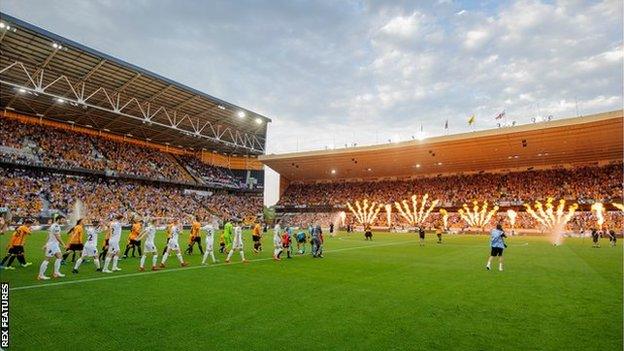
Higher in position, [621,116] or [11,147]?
[621,116]

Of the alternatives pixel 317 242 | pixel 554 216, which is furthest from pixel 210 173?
pixel 554 216

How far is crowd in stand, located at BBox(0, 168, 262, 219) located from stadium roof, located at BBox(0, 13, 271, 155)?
7591 millimetres

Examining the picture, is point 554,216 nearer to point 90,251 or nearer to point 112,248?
point 112,248

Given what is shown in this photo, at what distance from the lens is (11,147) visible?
126 feet

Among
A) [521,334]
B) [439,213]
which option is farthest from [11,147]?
[439,213]

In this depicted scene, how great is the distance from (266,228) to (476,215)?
2812 centimetres

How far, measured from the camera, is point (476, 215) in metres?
48.1

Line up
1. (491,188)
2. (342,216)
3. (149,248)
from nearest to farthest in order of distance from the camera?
(149,248), (491,188), (342,216)

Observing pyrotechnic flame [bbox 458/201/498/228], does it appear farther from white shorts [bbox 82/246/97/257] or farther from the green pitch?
white shorts [bbox 82/246/97/257]

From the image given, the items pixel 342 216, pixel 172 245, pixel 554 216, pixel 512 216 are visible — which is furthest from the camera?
pixel 342 216

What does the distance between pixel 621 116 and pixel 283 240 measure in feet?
127

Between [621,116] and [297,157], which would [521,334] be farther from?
[297,157]

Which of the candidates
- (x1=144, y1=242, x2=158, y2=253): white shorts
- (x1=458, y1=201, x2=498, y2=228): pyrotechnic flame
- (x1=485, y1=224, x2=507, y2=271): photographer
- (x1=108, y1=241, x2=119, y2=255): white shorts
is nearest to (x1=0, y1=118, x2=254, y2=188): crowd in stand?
(x1=108, y1=241, x2=119, y2=255): white shorts

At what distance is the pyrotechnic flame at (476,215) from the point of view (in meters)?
49.1
